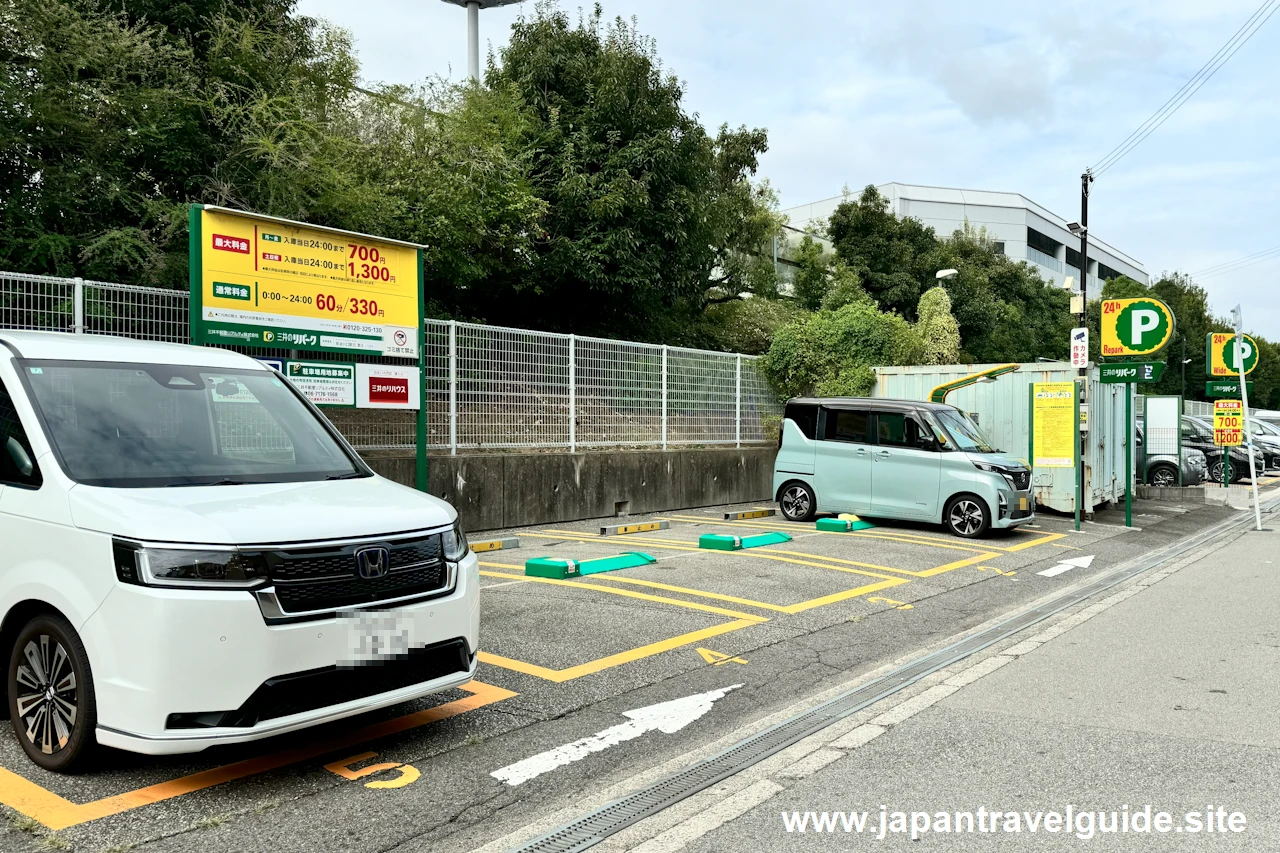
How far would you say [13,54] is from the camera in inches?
440

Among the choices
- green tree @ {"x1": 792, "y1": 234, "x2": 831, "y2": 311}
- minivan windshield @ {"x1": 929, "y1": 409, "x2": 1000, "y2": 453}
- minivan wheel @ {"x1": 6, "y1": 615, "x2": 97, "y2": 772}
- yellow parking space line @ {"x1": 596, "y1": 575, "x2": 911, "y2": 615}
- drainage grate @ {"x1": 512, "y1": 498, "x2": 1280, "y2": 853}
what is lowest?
drainage grate @ {"x1": 512, "y1": 498, "x2": 1280, "y2": 853}

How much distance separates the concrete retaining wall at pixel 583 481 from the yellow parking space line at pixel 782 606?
3.84 m

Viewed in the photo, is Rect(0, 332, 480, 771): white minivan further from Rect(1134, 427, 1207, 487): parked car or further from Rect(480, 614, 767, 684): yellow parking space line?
Rect(1134, 427, 1207, 487): parked car

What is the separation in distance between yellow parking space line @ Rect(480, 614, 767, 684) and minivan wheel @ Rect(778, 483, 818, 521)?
7.51 m

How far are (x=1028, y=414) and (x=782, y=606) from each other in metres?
9.76

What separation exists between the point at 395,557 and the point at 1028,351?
49.6 meters

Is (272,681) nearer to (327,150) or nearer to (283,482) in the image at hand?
(283,482)

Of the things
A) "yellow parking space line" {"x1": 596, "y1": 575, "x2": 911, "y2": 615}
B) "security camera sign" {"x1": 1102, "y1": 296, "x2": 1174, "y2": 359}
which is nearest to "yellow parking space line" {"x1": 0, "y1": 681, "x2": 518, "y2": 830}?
"yellow parking space line" {"x1": 596, "y1": 575, "x2": 911, "y2": 615}

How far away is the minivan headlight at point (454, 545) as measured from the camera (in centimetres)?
443

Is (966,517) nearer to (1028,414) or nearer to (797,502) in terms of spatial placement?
(797,502)

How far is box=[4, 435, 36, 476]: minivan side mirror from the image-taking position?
4145 millimetres

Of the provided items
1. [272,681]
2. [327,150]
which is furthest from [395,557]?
[327,150]

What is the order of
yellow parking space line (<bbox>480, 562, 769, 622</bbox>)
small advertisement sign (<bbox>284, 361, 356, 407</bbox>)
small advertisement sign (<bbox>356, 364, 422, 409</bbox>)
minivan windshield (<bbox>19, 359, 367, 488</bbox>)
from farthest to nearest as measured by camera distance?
1. small advertisement sign (<bbox>356, 364, 422, 409</bbox>)
2. small advertisement sign (<bbox>284, 361, 356, 407</bbox>)
3. yellow parking space line (<bbox>480, 562, 769, 622</bbox>)
4. minivan windshield (<bbox>19, 359, 367, 488</bbox>)

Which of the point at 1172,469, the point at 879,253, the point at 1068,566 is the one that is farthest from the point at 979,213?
the point at 1068,566
